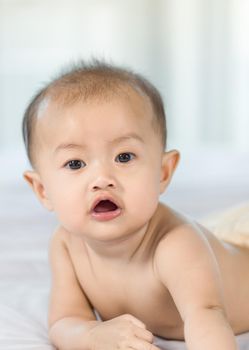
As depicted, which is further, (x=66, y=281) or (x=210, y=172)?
(x=210, y=172)

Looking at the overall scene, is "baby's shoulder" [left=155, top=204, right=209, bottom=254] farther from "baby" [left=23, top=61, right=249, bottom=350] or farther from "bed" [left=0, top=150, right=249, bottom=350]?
"bed" [left=0, top=150, right=249, bottom=350]

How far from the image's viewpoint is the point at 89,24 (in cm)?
541

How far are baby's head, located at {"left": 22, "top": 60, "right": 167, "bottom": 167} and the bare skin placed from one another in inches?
0.4

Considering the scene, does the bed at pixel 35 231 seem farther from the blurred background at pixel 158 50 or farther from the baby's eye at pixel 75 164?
the blurred background at pixel 158 50

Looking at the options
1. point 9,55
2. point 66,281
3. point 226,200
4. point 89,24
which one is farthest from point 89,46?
point 66,281

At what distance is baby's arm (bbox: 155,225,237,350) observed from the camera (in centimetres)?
107

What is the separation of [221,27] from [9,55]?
1.46m

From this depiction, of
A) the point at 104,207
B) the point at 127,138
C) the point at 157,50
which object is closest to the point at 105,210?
the point at 104,207

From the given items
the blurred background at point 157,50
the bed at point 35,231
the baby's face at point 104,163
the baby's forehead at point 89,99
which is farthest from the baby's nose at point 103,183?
the blurred background at point 157,50

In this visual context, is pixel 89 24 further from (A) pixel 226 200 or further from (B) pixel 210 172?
(A) pixel 226 200

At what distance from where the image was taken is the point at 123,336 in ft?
3.75

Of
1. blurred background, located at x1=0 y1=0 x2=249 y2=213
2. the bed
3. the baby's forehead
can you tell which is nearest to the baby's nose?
the baby's forehead

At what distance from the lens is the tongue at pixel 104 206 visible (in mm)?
1168

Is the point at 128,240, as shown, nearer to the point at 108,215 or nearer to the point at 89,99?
the point at 108,215
